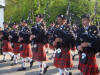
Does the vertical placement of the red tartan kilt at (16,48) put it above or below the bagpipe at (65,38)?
below

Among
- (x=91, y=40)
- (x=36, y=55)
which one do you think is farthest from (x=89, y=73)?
(x=36, y=55)

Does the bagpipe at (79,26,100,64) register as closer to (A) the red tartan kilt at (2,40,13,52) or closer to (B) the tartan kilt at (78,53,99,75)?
(B) the tartan kilt at (78,53,99,75)

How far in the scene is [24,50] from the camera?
7.55 meters

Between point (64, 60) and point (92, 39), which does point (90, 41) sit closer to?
point (92, 39)

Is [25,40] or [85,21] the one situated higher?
[85,21]

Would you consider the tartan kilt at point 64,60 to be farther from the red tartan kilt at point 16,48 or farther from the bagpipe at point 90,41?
the red tartan kilt at point 16,48

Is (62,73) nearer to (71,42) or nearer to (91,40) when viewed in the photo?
(71,42)

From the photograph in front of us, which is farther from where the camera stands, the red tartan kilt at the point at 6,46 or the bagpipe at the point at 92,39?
the red tartan kilt at the point at 6,46

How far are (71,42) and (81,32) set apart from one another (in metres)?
0.73

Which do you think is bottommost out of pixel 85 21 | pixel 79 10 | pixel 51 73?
pixel 51 73

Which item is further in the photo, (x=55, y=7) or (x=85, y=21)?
(x=55, y=7)

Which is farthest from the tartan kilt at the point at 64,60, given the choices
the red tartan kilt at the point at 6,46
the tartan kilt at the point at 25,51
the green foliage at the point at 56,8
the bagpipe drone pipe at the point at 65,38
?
the green foliage at the point at 56,8

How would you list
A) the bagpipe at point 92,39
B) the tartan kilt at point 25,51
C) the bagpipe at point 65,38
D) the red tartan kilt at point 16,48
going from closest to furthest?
the bagpipe at point 92,39, the bagpipe at point 65,38, the tartan kilt at point 25,51, the red tartan kilt at point 16,48

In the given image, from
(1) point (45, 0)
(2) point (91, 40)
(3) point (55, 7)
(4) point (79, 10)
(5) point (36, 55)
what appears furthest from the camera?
(3) point (55, 7)
